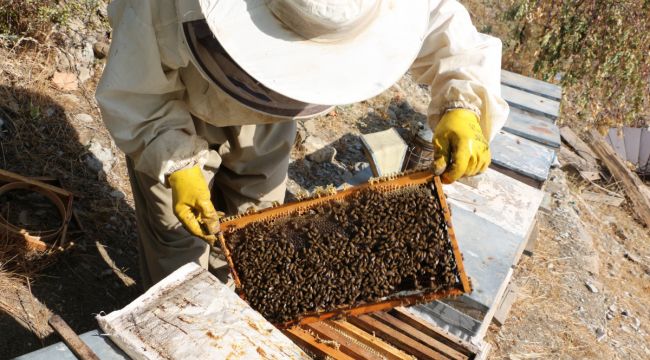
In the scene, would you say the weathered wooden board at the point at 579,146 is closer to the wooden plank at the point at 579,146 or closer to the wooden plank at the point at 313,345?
the wooden plank at the point at 579,146

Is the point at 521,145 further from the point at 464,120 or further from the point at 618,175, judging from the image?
the point at 618,175

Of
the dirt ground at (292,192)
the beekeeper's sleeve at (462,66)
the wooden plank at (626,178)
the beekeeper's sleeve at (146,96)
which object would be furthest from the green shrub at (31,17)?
the wooden plank at (626,178)

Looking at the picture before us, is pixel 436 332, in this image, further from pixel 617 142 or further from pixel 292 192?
pixel 617 142

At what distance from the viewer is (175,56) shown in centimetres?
263

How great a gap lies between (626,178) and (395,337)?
669cm

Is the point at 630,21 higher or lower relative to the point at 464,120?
higher

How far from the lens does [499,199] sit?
12.7 ft

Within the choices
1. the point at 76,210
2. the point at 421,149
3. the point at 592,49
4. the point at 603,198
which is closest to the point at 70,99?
the point at 76,210

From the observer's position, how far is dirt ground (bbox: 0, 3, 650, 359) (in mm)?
3785

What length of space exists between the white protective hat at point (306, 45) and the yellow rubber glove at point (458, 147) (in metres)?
0.69

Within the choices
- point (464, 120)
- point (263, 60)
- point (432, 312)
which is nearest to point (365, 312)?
point (432, 312)

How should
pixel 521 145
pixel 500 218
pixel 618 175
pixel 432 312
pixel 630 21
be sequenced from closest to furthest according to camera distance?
pixel 432 312
pixel 500 218
pixel 521 145
pixel 618 175
pixel 630 21

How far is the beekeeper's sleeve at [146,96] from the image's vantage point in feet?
8.59

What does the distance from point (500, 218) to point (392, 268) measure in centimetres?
127
